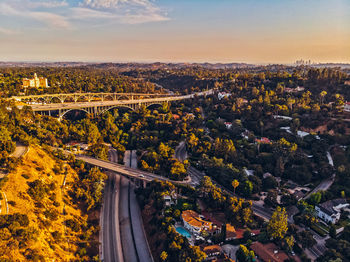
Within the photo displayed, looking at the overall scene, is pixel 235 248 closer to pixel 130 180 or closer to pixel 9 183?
pixel 130 180

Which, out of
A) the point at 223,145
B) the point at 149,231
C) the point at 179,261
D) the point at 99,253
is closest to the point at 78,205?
the point at 99,253

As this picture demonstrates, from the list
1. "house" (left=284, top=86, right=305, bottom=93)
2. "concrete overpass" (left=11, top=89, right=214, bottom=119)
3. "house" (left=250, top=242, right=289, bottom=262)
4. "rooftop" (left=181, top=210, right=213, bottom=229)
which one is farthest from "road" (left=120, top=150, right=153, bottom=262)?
"house" (left=284, top=86, right=305, bottom=93)

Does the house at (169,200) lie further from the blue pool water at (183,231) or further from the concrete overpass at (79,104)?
the concrete overpass at (79,104)

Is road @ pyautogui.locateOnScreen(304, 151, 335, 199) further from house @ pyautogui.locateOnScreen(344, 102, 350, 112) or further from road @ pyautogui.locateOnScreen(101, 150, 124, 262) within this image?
road @ pyautogui.locateOnScreen(101, 150, 124, 262)

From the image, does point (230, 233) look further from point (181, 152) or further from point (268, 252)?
point (181, 152)

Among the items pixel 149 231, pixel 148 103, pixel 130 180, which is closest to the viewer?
pixel 149 231

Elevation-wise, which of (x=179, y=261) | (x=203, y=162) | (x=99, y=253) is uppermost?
(x=203, y=162)
